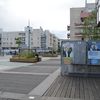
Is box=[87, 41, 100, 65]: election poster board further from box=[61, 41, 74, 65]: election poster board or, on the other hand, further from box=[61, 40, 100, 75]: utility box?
box=[61, 41, 74, 65]: election poster board

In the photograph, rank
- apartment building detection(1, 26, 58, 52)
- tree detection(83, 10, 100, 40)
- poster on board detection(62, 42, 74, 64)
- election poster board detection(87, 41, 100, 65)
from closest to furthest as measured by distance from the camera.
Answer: election poster board detection(87, 41, 100, 65) < poster on board detection(62, 42, 74, 64) < tree detection(83, 10, 100, 40) < apartment building detection(1, 26, 58, 52)

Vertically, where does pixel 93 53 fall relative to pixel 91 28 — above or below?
below

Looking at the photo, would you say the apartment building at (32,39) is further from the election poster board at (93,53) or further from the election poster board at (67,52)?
the election poster board at (93,53)

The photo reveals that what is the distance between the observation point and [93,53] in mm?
13422

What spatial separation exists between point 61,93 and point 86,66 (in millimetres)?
5251

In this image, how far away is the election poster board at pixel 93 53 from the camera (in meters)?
13.3

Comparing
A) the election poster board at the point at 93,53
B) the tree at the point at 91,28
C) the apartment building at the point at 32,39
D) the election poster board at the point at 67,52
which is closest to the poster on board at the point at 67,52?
the election poster board at the point at 67,52

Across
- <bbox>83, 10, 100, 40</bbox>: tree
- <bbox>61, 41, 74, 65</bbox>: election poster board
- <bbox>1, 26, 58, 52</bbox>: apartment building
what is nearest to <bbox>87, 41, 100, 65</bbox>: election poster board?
<bbox>61, 41, 74, 65</bbox>: election poster board

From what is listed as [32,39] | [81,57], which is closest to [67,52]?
[81,57]

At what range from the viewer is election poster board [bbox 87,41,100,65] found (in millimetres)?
13320

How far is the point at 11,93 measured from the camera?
8.51 m

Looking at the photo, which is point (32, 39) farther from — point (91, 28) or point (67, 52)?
point (67, 52)

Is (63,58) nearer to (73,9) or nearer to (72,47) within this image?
(72,47)

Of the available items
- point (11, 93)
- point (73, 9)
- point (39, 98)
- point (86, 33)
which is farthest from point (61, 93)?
point (73, 9)
